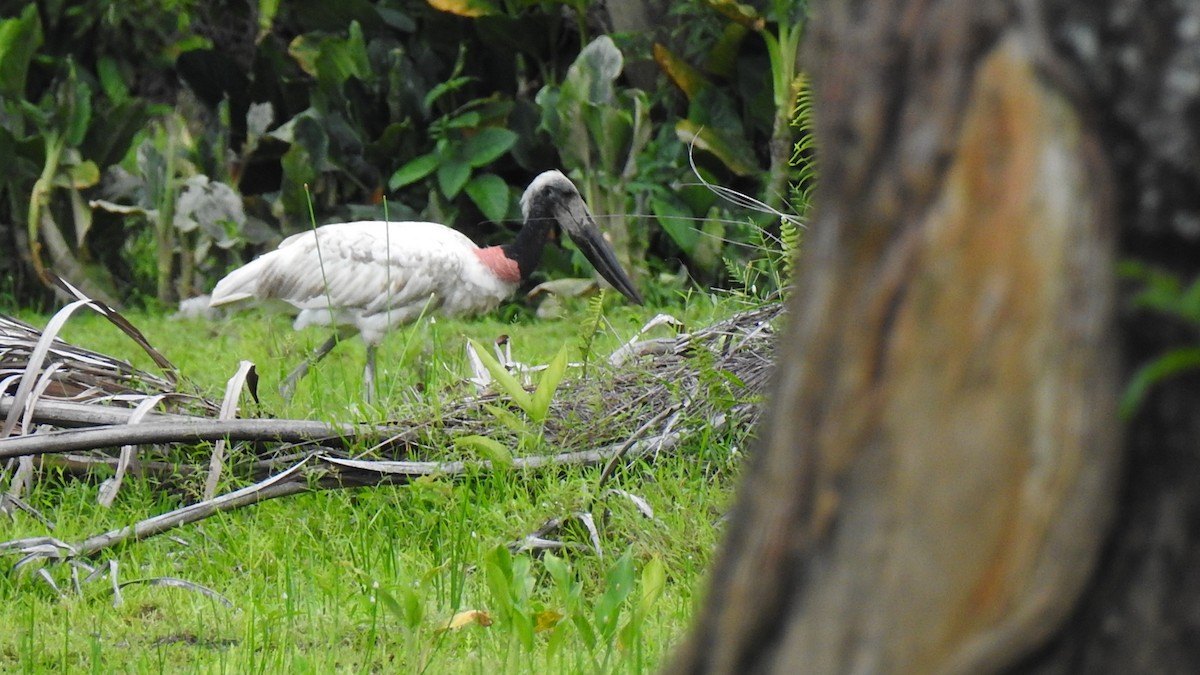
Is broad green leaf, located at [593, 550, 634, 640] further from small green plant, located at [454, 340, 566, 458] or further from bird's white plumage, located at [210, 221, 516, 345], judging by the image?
bird's white plumage, located at [210, 221, 516, 345]

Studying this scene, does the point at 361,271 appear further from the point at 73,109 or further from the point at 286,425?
the point at 73,109

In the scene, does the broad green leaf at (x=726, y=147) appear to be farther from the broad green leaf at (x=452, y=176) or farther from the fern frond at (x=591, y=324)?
the fern frond at (x=591, y=324)

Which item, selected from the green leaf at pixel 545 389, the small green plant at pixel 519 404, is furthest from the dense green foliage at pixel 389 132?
the green leaf at pixel 545 389

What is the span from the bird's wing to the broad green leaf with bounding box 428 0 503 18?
2.76 meters

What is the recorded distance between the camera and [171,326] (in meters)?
8.45

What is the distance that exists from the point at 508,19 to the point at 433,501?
20.4 feet

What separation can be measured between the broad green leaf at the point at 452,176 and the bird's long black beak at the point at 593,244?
185cm

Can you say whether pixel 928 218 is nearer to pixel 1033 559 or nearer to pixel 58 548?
pixel 1033 559

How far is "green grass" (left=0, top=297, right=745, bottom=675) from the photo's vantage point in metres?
2.57

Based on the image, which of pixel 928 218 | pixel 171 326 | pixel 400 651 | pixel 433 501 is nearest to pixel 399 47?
pixel 171 326

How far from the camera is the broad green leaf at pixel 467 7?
9094 mm

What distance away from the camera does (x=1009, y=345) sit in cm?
86

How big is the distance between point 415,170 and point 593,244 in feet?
7.27

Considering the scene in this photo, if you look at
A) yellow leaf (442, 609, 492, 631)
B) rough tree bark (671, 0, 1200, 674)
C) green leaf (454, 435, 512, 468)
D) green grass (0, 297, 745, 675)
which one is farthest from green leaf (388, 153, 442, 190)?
rough tree bark (671, 0, 1200, 674)
